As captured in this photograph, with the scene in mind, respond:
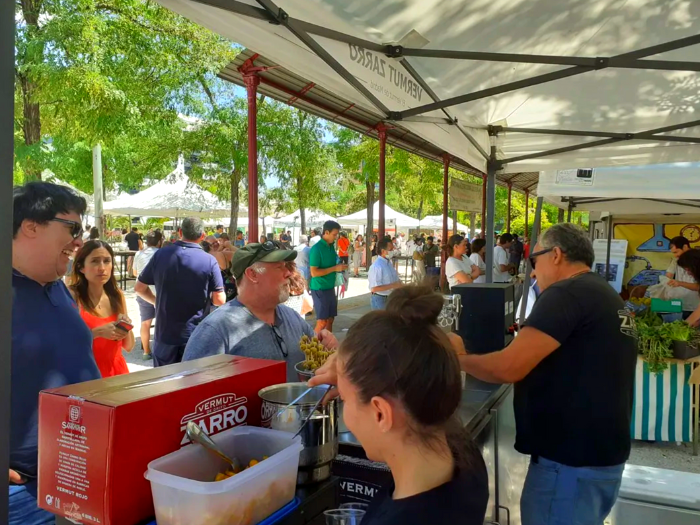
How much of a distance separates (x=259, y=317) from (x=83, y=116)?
809 cm

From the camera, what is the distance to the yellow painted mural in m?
8.84

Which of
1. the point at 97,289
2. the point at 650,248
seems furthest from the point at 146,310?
the point at 650,248

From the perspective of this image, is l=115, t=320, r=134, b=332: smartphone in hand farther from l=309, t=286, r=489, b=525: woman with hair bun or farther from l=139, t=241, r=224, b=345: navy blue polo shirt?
l=139, t=241, r=224, b=345: navy blue polo shirt

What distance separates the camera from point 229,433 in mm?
1388

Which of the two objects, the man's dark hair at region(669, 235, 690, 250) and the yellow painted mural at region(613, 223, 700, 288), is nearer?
the man's dark hair at region(669, 235, 690, 250)

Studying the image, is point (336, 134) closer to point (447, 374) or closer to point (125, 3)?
point (125, 3)

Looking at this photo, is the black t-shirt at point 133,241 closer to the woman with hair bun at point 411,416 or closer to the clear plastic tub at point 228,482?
the clear plastic tub at point 228,482

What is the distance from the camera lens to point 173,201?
53.8 feet

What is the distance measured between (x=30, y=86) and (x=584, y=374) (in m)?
10.3

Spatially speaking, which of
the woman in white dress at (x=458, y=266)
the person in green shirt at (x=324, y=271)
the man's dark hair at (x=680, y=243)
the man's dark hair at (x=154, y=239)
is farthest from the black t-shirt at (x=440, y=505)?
the man's dark hair at (x=154, y=239)

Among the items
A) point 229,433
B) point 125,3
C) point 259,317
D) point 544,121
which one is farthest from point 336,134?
point 229,433

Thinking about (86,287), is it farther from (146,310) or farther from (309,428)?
(146,310)

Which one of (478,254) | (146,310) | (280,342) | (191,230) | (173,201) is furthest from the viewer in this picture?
(173,201)

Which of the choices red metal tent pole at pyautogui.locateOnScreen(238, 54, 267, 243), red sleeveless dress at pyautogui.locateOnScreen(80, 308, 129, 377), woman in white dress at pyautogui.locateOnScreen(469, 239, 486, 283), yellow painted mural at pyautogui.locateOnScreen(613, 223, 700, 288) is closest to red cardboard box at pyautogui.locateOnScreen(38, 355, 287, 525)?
red sleeveless dress at pyautogui.locateOnScreen(80, 308, 129, 377)
